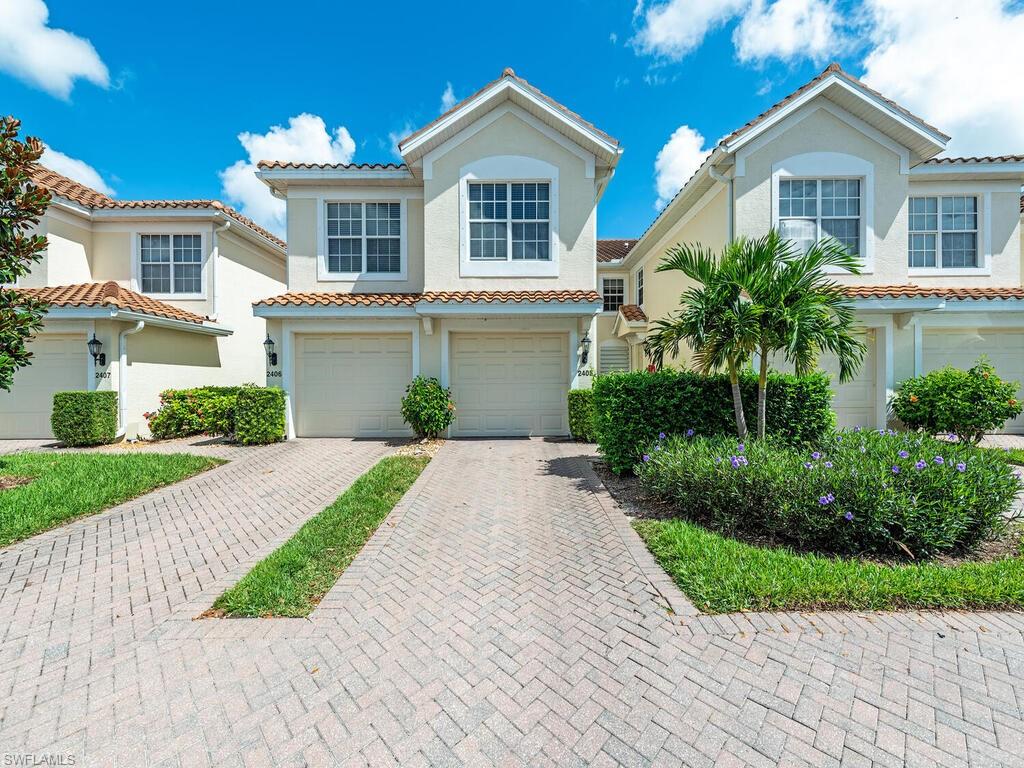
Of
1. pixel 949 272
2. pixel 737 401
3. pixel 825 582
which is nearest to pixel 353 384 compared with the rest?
pixel 737 401

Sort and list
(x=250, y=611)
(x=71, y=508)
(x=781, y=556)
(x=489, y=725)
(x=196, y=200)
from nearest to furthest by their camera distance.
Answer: (x=489, y=725), (x=250, y=611), (x=781, y=556), (x=71, y=508), (x=196, y=200)

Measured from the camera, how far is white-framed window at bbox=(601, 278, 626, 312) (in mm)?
18812

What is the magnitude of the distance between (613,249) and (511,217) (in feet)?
37.3

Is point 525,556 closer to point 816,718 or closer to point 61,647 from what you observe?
point 816,718

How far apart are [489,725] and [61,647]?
3.27 metres

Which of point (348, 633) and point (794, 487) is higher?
point (794, 487)

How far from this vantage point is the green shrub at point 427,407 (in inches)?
394

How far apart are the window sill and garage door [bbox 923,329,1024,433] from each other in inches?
60.2

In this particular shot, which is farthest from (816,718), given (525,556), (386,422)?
(386,422)

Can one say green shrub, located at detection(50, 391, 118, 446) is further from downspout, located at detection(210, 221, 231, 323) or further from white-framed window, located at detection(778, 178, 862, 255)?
white-framed window, located at detection(778, 178, 862, 255)

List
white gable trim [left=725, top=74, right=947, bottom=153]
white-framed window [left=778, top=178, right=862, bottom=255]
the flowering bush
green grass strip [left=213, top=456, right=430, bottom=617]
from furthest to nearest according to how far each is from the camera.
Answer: white-framed window [left=778, top=178, right=862, bottom=255] < white gable trim [left=725, top=74, right=947, bottom=153] < the flowering bush < green grass strip [left=213, top=456, right=430, bottom=617]

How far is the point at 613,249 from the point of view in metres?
20.5

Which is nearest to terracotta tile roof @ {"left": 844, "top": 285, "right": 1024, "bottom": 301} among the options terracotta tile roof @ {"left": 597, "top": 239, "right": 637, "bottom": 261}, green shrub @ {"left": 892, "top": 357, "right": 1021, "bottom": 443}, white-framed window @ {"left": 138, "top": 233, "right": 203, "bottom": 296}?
green shrub @ {"left": 892, "top": 357, "right": 1021, "bottom": 443}

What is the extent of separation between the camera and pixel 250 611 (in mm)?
3379
